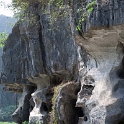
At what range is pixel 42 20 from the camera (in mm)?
9898

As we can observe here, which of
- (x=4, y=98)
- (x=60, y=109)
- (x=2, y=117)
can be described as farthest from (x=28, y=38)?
(x=4, y=98)

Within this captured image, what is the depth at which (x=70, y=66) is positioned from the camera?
355 inches

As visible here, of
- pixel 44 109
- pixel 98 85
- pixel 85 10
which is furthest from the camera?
pixel 44 109

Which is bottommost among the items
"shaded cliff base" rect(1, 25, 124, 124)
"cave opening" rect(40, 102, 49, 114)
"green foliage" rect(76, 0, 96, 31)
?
"cave opening" rect(40, 102, 49, 114)

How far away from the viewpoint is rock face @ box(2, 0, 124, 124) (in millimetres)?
5594

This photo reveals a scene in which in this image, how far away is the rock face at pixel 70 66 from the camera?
5.59m

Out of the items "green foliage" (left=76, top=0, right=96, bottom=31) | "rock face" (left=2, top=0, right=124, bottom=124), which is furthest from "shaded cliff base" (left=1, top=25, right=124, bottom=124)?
"green foliage" (left=76, top=0, right=96, bottom=31)

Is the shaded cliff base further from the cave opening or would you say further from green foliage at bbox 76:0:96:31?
the cave opening

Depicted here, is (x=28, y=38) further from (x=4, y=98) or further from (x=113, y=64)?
(x=4, y=98)

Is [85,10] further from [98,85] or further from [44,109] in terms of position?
[44,109]

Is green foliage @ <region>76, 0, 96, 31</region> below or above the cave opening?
above

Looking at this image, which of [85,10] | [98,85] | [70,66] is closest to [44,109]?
[70,66]

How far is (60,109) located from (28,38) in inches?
125

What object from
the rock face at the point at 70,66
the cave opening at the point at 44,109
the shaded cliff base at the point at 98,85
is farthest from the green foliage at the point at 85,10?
the cave opening at the point at 44,109
